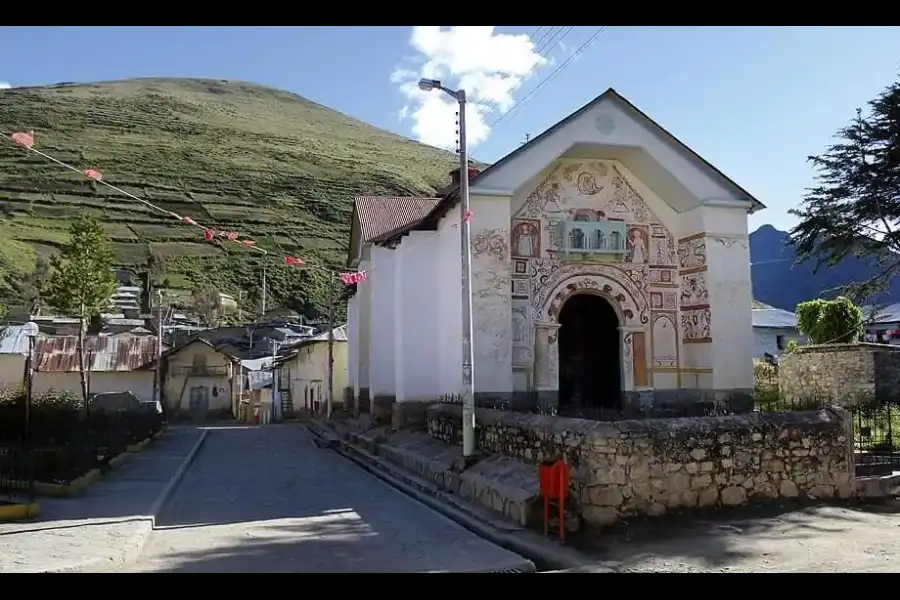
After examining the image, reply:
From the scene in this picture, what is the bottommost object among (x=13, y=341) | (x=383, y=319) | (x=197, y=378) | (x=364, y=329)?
(x=197, y=378)

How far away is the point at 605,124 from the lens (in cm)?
1766

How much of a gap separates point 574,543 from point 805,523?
310cm

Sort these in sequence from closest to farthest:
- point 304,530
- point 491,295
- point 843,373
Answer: point 304,530, point 491,295, point 843,373

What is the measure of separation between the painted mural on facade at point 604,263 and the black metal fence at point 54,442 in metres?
9.53

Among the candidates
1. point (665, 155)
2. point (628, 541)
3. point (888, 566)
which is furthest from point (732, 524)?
point (665, 155)

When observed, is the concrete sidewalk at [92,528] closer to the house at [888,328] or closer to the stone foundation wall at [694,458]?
the stone foundation wall at [694,458]

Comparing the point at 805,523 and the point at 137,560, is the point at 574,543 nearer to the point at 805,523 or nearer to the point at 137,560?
the point at 805,523

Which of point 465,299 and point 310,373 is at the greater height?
point 465,299

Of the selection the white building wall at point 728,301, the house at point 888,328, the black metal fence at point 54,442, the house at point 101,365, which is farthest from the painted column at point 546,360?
the house at point 101,365

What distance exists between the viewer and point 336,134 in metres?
162

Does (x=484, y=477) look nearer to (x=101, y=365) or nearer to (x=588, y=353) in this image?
(x=588, y=353)

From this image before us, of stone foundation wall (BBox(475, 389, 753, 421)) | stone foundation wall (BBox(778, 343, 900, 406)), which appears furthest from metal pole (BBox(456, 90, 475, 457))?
stone foundation wall (BBox(778, 343, 900, 406))

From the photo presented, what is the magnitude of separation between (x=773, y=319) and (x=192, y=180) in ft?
283

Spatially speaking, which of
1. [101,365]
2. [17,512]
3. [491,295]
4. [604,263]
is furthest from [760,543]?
[101,365]
